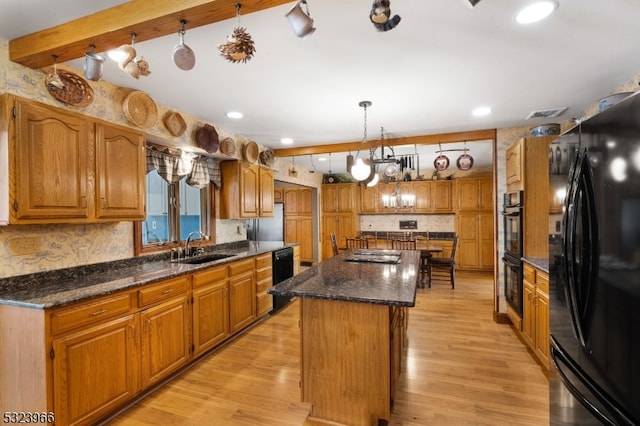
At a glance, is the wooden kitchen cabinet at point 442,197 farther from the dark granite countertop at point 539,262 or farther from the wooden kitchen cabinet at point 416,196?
the dark granite countertop at point 539,262

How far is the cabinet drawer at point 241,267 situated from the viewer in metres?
3.22

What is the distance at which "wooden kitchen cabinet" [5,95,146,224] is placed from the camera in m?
1.76

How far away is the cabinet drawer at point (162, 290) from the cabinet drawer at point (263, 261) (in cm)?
118

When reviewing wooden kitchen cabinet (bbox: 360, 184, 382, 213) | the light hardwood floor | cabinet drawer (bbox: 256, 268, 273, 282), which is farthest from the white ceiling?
wooden kitchen cabinet (bbox: 360, 184, 382, 213)

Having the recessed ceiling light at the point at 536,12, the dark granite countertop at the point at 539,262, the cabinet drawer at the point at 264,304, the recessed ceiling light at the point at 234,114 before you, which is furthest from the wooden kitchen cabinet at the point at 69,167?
the dark granite countertop at the point at 539,262

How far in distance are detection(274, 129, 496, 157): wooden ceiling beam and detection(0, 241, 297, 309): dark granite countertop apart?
2314 millimetres

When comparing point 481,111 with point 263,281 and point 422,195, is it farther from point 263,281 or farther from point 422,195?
point 422,195

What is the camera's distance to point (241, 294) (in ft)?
11.1

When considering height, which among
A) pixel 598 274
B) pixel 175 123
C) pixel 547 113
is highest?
pixel 547 113

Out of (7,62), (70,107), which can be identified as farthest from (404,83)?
(7,62)

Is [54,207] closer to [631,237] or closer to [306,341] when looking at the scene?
[306,341]

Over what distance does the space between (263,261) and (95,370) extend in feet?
6.88

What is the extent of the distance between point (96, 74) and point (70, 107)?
0.69 metres

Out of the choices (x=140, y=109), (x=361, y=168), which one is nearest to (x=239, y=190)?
(x=140, y=109)
